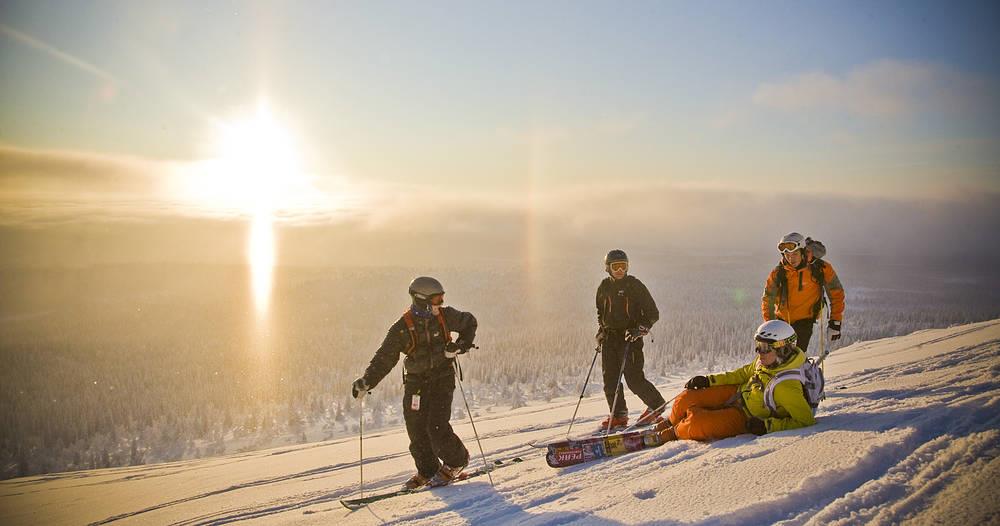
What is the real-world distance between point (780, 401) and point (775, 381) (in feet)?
0.75

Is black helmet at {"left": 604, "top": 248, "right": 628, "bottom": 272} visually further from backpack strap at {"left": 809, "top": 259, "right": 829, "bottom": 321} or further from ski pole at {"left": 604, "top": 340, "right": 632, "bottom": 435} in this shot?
backpack strap at {"left": 809, "top": 259, "right": 829, "bottom": 321}

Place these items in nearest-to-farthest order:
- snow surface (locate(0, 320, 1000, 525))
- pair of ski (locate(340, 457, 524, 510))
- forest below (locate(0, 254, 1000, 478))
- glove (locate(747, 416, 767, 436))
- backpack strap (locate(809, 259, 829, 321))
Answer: snow surface (locate(0, 320, 1000, 525)), glove (locate(747, 416, 767, 436)), pair of ski (locate(340, 457, 524, 510)), backpack strap (locate(809, 259, 829, 321)), forest below (locate(0, 254, 1000, 478))

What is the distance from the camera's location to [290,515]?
6.03 meters

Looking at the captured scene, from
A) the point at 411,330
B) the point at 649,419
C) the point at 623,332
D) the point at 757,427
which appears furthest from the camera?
the point at 623,332

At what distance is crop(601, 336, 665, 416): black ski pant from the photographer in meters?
7.51

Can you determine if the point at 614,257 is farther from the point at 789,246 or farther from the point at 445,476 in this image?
the point at 445,476

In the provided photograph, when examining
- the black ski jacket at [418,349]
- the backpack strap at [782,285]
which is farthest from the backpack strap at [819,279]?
the black ski jacket at [418,349]

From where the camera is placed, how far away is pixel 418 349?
6086 mm

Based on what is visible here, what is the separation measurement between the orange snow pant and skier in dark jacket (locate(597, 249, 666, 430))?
144cm

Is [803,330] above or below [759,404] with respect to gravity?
above

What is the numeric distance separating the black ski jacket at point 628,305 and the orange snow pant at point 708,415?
163cm

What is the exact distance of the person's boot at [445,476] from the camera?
605 cm

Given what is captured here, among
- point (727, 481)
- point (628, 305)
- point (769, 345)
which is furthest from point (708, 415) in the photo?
point (628, 305)

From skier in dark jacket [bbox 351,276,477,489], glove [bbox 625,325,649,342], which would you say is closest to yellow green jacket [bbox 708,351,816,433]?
glove [bbox 625,325,649,342]
